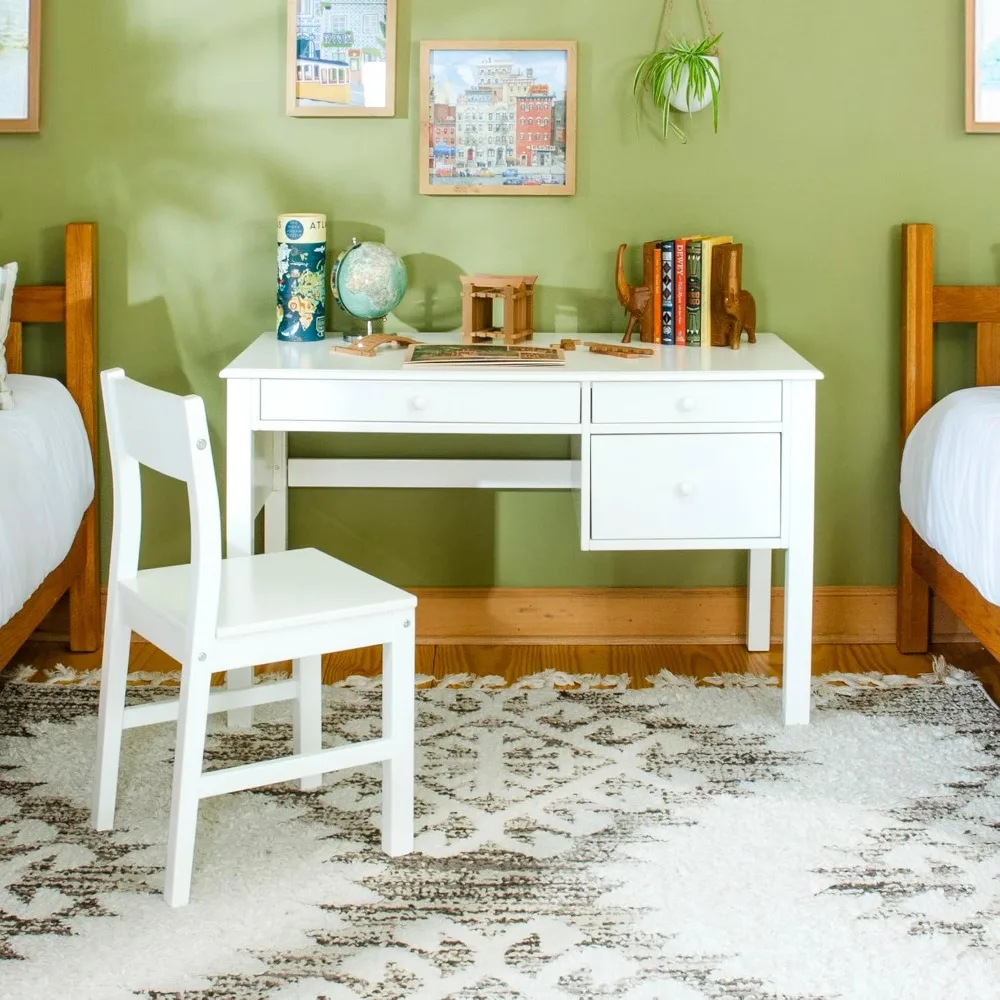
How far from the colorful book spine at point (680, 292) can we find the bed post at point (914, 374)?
1.68ft

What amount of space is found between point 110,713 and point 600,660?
1.19 metres

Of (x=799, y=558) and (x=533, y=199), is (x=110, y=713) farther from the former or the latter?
(x=533, y=199)

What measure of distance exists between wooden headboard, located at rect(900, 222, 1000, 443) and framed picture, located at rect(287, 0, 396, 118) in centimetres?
114

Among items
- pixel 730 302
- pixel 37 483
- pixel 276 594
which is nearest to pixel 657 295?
pixel 730 302

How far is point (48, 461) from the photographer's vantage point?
2572 millimetres

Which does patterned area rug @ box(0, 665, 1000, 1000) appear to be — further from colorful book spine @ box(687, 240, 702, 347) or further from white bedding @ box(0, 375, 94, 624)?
colorful book spine @ box(687, 240, 702, 347)

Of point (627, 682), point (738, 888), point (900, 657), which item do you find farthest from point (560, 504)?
point (738, 888)

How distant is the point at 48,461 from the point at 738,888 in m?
1.46

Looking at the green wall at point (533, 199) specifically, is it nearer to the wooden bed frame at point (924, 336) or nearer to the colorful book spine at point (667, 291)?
the wooden bed frame at point (924, 336)

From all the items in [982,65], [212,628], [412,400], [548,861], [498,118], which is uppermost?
[982,65]

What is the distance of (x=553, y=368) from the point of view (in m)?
2.48

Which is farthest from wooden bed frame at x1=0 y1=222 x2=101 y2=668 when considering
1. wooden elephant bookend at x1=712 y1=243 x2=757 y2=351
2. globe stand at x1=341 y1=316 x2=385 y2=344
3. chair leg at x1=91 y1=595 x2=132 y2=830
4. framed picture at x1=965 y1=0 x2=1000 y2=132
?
framed picture at x1=965 y1=0 x2=1000 y2=132

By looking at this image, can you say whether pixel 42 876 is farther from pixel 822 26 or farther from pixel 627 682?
pixel 822 26

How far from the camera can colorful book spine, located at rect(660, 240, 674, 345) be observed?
2.75 m
